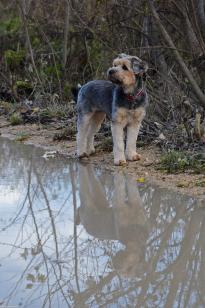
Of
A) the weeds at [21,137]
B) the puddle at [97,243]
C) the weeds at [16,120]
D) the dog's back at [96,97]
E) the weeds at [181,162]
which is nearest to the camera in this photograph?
the puddle at [97,243]

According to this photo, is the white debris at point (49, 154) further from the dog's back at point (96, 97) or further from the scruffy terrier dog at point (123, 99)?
the scruffy terrier dog at point (123, 99)

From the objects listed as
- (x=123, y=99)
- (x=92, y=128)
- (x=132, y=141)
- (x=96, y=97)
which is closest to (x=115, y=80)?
(x=123, y=99)

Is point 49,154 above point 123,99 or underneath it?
underneath

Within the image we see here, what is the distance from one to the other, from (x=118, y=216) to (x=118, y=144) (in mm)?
2506

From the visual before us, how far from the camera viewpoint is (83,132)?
9.75 m

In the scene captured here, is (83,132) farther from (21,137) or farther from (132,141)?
(21,137)

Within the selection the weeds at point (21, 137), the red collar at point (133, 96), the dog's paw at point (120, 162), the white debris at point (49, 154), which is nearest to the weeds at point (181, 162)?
the dog's paw at point (120, 162)

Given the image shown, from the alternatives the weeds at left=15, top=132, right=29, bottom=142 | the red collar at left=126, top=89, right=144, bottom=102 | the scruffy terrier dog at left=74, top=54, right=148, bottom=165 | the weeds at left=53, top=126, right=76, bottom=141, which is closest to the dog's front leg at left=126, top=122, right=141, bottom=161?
the scruffy terrier dog at left=74, top=54, right=148, bottom=165

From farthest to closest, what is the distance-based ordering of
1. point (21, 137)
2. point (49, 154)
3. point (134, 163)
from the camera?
1. point (21, 137)
2. point (49, 154)
3. point (134, 163)

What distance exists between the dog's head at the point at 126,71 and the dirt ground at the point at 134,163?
108 centimetres

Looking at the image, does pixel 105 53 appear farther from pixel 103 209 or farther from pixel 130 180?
pixel 103 209

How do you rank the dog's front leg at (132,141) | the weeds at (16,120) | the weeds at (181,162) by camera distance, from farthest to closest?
the weeds at (16,120), the dog's front leg at (132,141), the weeds at (181,162)

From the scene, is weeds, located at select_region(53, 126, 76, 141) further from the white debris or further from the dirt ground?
the white debris

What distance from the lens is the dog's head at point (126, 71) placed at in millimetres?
8695
